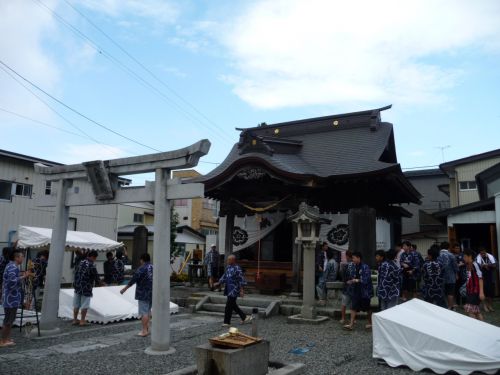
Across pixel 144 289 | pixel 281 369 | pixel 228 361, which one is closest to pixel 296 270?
pixel 144 289

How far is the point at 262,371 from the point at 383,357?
83.8 inches

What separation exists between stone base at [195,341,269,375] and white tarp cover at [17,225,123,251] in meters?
11.0

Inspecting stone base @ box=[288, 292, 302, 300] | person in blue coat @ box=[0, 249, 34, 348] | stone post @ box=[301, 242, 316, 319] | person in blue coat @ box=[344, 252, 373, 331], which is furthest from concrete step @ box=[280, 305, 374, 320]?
person in blue coat @ box=[0, 249, 34, 348]

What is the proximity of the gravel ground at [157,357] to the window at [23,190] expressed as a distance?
1127 cm

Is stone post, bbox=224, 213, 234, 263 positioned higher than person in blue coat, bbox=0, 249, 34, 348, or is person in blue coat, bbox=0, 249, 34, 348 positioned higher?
stone post, bbox=224, 213, 234, 263

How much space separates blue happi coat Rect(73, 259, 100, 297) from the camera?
10430 mm

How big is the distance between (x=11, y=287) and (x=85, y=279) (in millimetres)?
2499

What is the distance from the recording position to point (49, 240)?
14586mm

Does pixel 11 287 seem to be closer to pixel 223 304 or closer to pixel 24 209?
pixel 223 304

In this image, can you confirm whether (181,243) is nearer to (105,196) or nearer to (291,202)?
(291,202)

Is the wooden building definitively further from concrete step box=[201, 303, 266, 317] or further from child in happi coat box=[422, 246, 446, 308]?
child in happi coat box=[422, 246, 446, 308]

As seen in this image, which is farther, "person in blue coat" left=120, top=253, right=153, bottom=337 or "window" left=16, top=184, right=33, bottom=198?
"window" left=16, top=184, right=33, bottom=198

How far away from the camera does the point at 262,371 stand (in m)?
5.92

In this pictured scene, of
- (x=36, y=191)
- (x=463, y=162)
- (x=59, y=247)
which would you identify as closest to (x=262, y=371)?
(x=59, y=247)
